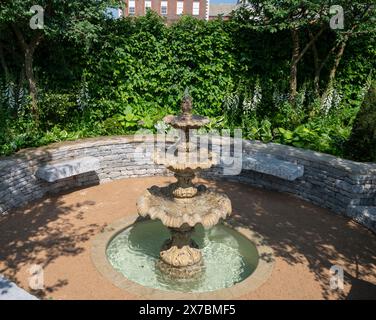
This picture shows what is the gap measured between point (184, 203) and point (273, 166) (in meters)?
3.75

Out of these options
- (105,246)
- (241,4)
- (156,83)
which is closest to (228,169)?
(156,83)

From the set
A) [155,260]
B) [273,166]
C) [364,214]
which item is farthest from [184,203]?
[364,214]

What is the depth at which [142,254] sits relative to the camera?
287 inches

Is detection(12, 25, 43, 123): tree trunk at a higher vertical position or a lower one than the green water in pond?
higher

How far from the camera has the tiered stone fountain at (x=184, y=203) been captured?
19.8ft

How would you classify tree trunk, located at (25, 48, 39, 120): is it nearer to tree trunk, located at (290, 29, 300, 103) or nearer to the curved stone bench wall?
the curved stone bench wall

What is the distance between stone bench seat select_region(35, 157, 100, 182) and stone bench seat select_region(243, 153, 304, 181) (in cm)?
399

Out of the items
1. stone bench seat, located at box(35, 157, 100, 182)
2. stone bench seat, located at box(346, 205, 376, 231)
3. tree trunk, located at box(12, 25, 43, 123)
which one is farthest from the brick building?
stone bench seat, located at box(346, 205, 376, 231)

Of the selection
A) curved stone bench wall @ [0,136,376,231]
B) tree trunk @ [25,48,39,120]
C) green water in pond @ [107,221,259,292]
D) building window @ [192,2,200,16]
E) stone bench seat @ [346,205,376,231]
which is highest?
building window @ [192,2,200,16]

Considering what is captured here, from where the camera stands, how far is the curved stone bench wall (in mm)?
8656

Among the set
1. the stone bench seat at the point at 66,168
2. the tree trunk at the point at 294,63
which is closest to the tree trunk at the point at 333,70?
the tree trunk at the point at 294,63

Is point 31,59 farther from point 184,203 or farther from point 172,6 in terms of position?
point 172,6

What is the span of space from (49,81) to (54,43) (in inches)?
44.7
